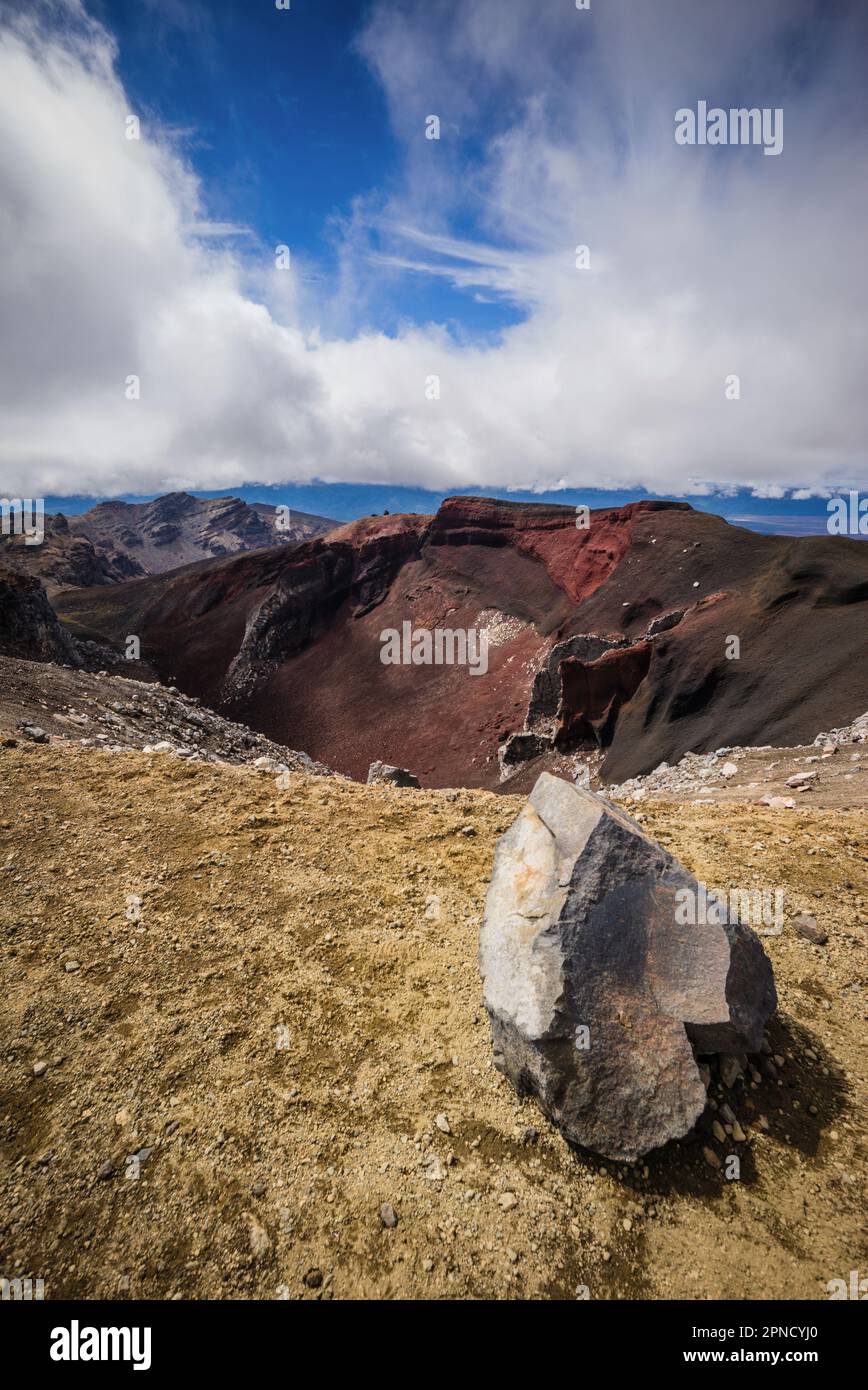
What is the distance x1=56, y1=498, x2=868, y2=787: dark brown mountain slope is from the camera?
69.4ft

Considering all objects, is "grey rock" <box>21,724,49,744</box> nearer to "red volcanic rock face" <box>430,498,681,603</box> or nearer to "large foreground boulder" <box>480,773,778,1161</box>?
"large foreground boulder" <box>480,773,778,1161</box>

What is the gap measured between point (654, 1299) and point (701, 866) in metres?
5.01

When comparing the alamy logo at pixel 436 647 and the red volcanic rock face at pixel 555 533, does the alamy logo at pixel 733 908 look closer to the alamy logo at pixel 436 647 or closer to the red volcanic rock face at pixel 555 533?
the alamy logo at pixel 436 647

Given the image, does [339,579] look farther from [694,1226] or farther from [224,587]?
[694,1226]

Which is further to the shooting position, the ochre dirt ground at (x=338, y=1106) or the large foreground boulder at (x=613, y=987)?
the large foreground boulder at (x=613, y=987)

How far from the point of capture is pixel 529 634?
46656 millimetres

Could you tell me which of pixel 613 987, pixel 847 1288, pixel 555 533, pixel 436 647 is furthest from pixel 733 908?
pixel 555 533

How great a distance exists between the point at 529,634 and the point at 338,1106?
43845mm

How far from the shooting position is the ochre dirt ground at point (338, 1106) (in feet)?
12.2

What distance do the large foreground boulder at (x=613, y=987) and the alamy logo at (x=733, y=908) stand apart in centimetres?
3
